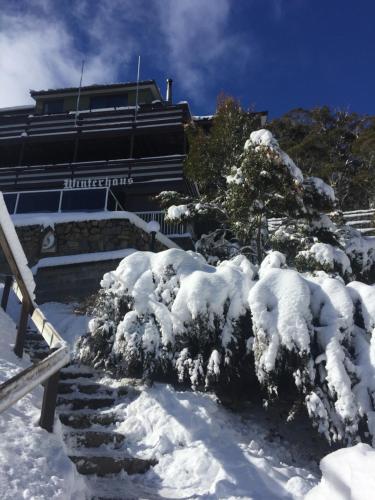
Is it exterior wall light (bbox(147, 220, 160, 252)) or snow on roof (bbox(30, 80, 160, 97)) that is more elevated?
snow on roof (bbox(30, 80, 160, 97))

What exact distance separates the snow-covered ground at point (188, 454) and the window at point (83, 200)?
824 centimetres

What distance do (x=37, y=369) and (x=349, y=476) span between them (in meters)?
2.62

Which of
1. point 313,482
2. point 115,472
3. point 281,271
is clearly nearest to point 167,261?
point 281,271

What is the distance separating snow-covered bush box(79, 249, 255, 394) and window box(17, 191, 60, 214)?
8.47 metres

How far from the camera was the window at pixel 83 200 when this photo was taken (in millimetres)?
14141

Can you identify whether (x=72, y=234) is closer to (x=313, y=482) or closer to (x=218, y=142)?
(x=218, y=142)

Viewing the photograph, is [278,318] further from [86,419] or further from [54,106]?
[54,106]

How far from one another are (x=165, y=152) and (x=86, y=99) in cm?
667

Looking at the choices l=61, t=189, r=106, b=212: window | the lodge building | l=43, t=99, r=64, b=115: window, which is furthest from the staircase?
l=43, t=99, r=64, b=115: window

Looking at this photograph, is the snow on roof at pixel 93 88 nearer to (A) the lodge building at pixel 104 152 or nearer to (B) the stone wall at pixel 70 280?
(A) the lodge building at pixel 104 152

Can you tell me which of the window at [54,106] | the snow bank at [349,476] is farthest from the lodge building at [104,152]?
the snow bank at [349,476]

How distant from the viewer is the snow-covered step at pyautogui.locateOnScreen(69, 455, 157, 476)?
14.5ft

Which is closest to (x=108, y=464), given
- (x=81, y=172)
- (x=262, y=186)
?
(x=262, y=186)

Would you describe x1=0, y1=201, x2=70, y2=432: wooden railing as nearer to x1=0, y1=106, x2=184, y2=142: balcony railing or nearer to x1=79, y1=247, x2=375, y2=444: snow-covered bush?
x1=79, y1=247, x2=375, y2=444: snow-covered bush
